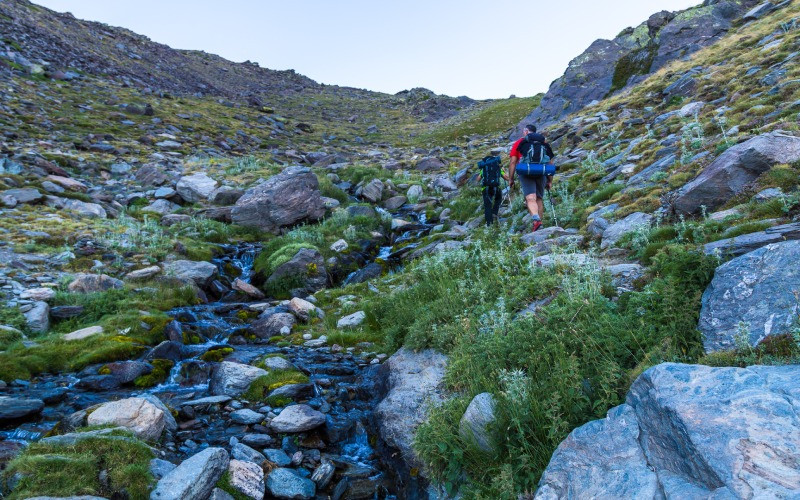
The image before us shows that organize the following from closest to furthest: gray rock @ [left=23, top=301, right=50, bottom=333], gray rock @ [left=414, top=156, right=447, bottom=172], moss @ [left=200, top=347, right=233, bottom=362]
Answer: moss @ [left=200, top=347, right=233, bottom=362] < gray rock @ [left=23, top=301, right=50, bottom=333] < gray rock @ [left=414, top=156, right=447, bottom=172]

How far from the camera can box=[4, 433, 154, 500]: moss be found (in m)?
4.03

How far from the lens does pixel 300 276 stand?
12797 mm

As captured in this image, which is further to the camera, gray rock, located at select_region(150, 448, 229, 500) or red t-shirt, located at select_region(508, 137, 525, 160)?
red t-shirt, located at select_region(508, 137, 525, 160)

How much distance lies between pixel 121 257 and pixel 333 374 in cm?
806

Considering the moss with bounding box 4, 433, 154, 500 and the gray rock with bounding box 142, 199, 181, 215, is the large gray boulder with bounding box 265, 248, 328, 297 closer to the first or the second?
the gray rock with bounding box 142, 199, 181, 215

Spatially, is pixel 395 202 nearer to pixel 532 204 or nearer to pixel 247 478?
pixel 532 204

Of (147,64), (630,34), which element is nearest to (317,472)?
(630,34)

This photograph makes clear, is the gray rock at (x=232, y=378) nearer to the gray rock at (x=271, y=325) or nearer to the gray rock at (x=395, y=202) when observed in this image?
the gray rock at (x=271, y=325)

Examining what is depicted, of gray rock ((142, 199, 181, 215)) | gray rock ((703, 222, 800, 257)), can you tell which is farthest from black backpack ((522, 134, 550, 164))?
gray rock ((142, 199, 181, 215))

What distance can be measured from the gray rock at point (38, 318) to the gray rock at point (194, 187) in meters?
10.7

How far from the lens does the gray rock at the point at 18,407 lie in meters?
5.70

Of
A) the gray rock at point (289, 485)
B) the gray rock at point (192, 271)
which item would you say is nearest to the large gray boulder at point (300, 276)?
the gray rock at point (192, 271)

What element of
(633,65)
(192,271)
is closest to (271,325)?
(192,271)

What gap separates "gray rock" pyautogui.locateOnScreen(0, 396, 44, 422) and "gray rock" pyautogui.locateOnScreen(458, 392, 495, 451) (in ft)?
19.0
